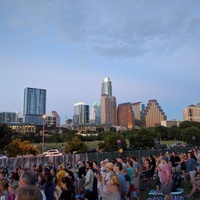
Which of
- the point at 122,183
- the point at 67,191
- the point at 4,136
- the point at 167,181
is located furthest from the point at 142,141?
the point at 67,191

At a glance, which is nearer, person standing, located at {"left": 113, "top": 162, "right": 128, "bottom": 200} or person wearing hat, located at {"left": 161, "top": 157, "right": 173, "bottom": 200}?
person standing, located at {"left": 113, "top": 162, "right": 128, "bottom": 200}

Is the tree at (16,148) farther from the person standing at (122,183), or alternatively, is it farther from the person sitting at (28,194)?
the person sitting at (28,194)

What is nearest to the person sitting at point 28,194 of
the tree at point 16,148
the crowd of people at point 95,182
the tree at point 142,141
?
the crowd of people at point 95,182

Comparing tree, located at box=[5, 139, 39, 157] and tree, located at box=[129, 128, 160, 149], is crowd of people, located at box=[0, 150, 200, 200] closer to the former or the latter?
tree, located at box=[5, 139, 39, 157]

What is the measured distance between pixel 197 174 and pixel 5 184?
25.9 ft

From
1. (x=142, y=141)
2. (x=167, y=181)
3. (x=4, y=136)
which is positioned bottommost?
(x=167, y=181)

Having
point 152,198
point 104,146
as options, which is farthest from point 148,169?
point 104,146

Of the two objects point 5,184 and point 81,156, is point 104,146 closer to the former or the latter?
point 81,156

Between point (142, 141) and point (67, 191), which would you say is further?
point (142, 141)

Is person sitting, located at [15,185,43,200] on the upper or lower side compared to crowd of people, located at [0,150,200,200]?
upper

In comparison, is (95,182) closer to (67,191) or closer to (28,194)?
(67,191)

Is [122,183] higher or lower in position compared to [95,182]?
higher

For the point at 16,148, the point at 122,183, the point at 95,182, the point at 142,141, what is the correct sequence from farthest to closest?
the point at 142,141 < the point at 16,148 < the point at 95,182 < the point at 122,183

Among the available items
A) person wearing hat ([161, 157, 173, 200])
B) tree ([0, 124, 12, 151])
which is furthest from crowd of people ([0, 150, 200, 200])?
tree ([0, 124, 12, 151])
